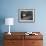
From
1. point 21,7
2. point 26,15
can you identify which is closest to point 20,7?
point 21,7

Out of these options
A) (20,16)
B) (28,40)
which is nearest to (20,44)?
(28,40)

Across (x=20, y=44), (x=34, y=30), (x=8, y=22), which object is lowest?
(x=20, y=44)

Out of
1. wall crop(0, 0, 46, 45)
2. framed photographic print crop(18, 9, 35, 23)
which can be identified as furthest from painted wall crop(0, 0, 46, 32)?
framed photographic print crop(18, 9, 35, 23)

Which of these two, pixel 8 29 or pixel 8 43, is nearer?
pixel 8 43

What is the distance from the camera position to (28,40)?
4.01 metres

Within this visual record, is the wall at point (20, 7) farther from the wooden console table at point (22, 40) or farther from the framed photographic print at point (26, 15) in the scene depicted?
the wooden console table at point (22, 40)

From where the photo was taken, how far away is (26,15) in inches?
181

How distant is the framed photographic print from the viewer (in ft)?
15.0

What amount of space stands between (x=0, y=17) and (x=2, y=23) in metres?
0.22

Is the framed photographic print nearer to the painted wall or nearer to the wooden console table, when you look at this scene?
the painted wall

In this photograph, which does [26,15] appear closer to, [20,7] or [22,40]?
[20,7]

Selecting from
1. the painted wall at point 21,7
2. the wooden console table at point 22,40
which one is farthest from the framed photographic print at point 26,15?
the wooden console table at point 22,40

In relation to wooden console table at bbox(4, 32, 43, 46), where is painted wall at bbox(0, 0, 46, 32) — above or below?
above

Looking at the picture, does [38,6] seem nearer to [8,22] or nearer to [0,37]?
[8,22]
